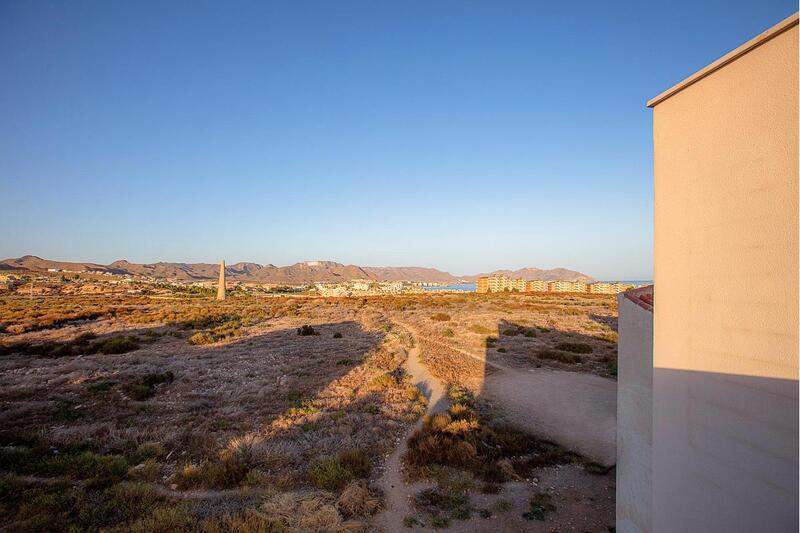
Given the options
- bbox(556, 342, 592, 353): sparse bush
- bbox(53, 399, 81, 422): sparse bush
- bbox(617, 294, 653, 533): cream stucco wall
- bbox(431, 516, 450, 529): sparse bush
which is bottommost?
bbox(53, 399, 81, 422): sparse bush

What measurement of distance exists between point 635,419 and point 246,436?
9.20m

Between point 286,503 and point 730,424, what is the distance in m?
6.84

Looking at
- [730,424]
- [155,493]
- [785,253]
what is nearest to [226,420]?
[155,493]

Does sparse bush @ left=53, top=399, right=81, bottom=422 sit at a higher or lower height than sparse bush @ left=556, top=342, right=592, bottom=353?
lower

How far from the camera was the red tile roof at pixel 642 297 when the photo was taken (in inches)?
200

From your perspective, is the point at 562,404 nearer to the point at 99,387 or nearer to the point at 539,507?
the point at 539,507

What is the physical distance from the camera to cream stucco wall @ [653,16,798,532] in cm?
281

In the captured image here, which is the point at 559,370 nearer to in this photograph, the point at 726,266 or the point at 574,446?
the point at 574,446

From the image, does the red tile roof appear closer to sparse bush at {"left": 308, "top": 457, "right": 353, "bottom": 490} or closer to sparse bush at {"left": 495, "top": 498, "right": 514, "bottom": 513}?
sparse bush at {"left": 495, "top": 498, "right": 514, "bottom": 513}

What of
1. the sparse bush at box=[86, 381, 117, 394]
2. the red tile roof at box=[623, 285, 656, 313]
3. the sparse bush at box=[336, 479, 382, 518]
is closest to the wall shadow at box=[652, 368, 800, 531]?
the red tile roof at box=[623, 285, 656, 313]

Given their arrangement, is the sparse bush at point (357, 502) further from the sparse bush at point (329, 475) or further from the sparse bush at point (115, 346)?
the sparse bush at point (115, 346)

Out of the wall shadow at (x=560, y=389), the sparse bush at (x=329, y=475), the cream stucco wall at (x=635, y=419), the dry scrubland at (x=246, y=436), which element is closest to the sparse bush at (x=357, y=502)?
the dry scrubland at (x=246, y=436)

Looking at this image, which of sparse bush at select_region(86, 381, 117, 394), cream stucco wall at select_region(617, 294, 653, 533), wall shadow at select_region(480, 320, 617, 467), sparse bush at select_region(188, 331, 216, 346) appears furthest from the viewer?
sparse bush at select_region(188, 331, 216, 346)

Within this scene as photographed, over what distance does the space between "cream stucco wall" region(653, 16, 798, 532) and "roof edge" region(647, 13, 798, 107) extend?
15 mm
